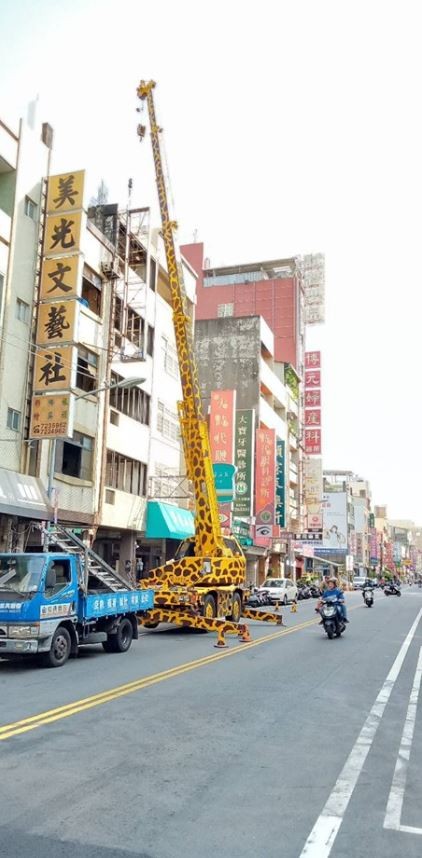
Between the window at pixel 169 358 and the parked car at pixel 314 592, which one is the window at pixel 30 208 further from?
the parked car at pixel 314 592

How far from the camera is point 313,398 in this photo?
74.7 metres

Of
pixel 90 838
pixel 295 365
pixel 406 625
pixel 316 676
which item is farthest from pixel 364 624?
pixel 295 365

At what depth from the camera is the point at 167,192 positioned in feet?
79.7

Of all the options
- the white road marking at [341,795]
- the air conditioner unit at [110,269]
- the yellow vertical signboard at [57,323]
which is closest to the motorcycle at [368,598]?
the air conditioner unit at [110,269]

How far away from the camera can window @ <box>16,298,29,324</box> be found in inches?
931

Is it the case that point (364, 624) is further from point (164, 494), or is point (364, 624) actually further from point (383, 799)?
point (383, 799)

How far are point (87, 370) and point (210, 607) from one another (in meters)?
11.8

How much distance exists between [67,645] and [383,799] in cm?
842

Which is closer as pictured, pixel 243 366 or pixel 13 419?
pixel 13 419

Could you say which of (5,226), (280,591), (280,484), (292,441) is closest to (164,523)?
(280,591)

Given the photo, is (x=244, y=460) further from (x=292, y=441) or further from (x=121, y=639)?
(x=121, y=639)

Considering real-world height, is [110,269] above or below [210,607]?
above

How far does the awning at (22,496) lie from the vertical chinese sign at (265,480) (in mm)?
27719

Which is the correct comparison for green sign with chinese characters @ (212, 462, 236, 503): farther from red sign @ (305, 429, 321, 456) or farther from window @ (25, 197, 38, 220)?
red sign @ (305, 429, 321, 456)
